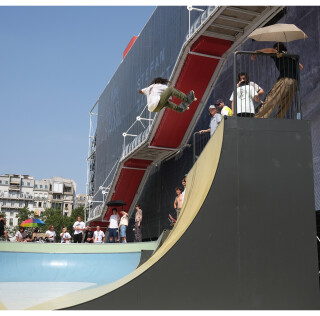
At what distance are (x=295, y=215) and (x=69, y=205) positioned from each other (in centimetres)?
12419

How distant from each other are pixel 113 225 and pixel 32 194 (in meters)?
112

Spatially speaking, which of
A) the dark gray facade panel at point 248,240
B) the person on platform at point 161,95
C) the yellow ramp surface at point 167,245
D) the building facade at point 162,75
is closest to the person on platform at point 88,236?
the building facade at point 162,75

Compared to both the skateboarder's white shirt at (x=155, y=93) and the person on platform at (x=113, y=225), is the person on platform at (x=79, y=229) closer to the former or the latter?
the person on platform at (x=113, y=225)

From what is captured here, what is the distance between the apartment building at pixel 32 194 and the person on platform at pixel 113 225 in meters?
101

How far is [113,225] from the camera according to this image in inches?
554

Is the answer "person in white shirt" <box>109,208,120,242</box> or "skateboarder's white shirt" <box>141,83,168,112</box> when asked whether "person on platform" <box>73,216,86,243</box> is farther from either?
"skateboarder's white shirt" <box>141,83,168,112</box>

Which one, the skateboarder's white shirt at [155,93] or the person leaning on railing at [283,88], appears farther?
the skateboarder's white shirt at [155,93]

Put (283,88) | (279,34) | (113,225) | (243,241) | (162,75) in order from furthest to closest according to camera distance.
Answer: (162,75)
(113,225)
(279,34)
(283,88)
(243,241)

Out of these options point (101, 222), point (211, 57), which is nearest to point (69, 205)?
point (101, 222)

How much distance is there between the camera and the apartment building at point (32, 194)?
114500 mm

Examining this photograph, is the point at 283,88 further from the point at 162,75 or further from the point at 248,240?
the point at 162,75

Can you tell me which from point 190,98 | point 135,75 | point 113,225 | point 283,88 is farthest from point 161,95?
point 135,75

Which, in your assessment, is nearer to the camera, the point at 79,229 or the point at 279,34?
the point at 279,34
